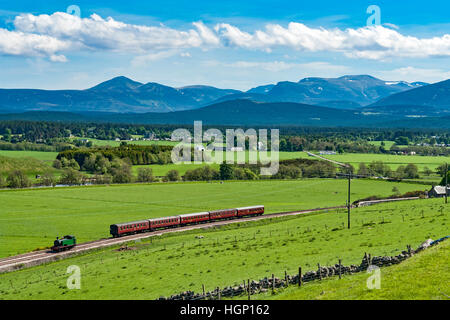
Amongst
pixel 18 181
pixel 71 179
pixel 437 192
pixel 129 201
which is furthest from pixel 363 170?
pixel 18 181

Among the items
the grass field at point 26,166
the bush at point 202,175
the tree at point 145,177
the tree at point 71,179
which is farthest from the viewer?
the grass field at point 26,166

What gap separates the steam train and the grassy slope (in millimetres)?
42979

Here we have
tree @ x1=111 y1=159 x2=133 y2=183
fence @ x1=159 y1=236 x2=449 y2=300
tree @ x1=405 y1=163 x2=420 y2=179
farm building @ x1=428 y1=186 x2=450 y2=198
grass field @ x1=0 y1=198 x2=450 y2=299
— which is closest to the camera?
fence @ x1=159 y1=236 x2=449 y2=300

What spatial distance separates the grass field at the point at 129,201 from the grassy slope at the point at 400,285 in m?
42.1

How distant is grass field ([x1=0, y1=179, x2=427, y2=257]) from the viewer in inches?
2788

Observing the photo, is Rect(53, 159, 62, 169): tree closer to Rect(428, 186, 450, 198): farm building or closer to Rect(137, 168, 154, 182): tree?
Rect(137, 168, 154, 182): tree

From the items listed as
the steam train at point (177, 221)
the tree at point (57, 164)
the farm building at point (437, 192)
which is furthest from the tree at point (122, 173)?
the farm building at point (437, 192)

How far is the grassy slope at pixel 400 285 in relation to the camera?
23027 millimetres

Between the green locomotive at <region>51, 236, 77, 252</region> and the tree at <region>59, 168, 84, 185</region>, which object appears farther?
the tree at <region>59, 168, 84, 185</region>

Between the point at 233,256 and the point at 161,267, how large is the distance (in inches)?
273

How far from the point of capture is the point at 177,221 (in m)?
76.9

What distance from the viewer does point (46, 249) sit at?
58.7m

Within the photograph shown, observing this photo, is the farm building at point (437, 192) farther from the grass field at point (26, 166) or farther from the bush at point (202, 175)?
the grass field at point (26, 166)

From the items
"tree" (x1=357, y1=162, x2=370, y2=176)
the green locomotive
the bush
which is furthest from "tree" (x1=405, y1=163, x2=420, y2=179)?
the green locomotive
